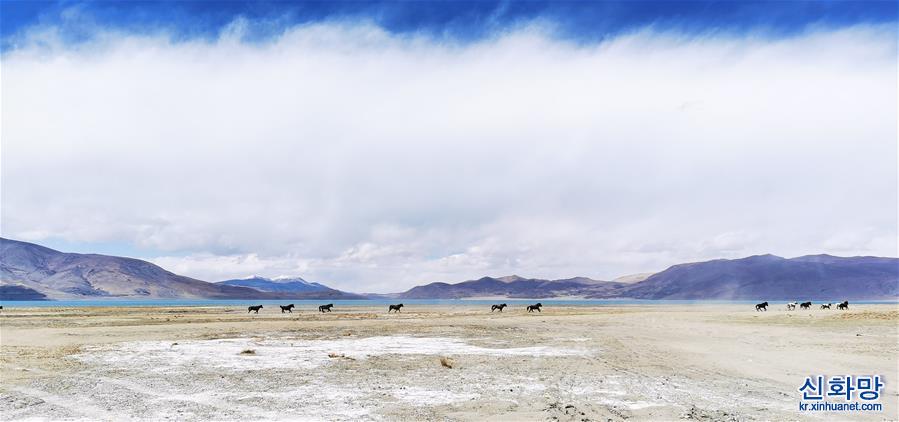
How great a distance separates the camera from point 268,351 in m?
24.0

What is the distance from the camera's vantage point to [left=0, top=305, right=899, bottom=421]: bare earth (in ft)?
38.8

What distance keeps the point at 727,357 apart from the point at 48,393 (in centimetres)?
2215

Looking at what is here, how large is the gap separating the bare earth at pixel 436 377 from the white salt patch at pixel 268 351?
74 millimetres

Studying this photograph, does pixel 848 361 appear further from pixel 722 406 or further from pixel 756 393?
pixel 722 406

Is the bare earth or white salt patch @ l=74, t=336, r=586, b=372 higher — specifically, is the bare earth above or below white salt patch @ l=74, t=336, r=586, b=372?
above

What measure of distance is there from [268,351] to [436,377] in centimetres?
1075

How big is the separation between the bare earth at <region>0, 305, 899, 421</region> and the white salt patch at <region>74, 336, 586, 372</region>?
7 cm

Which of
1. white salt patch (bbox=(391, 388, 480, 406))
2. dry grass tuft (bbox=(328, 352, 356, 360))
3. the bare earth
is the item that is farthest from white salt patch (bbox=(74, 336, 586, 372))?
white salt patch (bbox=(391, 388, 480, 406))

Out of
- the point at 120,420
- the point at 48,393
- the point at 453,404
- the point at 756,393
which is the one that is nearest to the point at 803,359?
the point at 756,393

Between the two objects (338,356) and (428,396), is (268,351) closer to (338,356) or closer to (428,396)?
(338,356)

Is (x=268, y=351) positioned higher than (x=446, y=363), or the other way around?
(x=446, y=363)

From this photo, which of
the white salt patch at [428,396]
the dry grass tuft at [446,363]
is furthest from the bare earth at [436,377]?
the dry grass tuft at [446,363]

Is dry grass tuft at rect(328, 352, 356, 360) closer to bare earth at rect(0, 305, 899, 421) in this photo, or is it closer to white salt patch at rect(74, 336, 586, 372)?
bare earth at rect(0, 305, 899, 421)

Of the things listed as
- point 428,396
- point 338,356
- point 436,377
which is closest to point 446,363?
point 436,377
